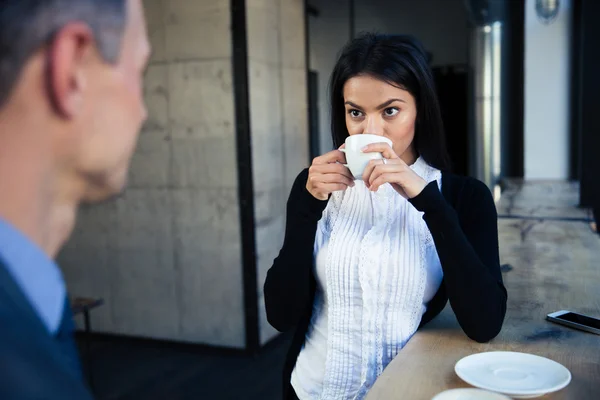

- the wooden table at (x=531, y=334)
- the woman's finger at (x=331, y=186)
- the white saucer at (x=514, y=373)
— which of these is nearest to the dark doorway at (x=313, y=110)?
the wooden table at (x=531, y=334)

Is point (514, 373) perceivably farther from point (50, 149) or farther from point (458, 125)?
point (458, 125)

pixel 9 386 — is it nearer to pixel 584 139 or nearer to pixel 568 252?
pixel 568 252

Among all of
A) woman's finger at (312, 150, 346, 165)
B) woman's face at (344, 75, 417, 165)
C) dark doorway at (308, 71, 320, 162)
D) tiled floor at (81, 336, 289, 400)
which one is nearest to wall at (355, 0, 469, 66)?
dark doorway at (308, 71, 320, 162)

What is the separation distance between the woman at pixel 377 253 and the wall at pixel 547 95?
4552mm

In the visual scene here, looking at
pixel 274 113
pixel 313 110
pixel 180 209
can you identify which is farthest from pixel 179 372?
pixel 313 110

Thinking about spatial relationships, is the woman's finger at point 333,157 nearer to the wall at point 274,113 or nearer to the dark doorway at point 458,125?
the wall at point 274,113

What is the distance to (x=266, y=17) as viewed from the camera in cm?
384

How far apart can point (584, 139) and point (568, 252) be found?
6.29 ft

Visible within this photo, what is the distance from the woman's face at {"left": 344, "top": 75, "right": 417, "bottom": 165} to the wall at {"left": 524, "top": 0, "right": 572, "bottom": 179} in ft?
15.4

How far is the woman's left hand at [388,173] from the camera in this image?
113cm

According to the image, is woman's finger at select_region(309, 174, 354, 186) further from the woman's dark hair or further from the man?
the man

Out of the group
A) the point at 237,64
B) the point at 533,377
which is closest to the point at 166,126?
the point at 237,64

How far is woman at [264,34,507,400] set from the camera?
1.22 metres

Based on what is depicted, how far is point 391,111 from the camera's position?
4.30 ft
